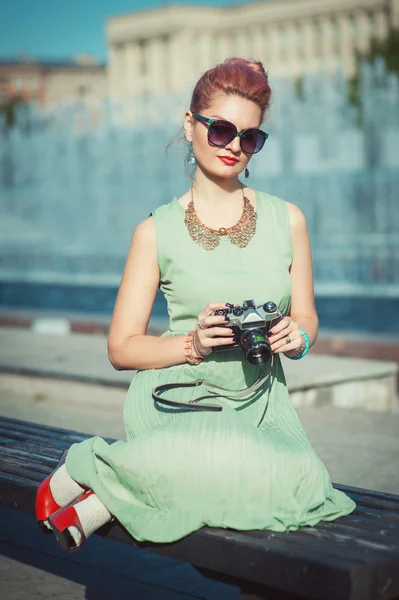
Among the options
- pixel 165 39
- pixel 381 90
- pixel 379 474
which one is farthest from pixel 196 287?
pixel 165 39

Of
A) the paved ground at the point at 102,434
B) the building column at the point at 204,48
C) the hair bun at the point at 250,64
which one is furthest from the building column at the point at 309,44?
the hair bun at the point at 250,64

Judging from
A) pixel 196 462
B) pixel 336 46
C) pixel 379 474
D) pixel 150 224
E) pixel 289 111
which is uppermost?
pixel 336 46

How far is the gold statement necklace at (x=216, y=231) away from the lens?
2.79 metres

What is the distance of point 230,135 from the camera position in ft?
9.08

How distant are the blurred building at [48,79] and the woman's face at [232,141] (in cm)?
11169

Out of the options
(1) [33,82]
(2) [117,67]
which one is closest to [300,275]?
(2) [117,67]

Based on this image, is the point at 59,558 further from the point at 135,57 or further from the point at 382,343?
the point at 135,57

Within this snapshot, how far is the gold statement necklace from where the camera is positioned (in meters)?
2.79

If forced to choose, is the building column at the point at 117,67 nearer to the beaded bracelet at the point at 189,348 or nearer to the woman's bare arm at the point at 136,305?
the woman's bare arm at the point at 136,305

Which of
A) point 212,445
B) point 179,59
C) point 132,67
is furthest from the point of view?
point 132,67

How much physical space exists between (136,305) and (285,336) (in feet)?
1.45

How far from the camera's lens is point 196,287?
2738 millimetres

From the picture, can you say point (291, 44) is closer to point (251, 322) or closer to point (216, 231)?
point (216, 231)

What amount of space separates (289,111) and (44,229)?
22.6 feet
